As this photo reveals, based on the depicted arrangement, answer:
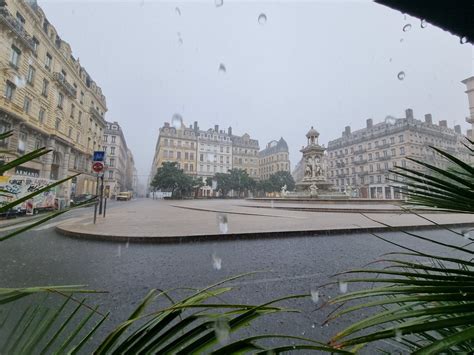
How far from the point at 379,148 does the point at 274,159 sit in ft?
102

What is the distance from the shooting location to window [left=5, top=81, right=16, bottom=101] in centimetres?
1577

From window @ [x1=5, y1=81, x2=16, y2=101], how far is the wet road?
17385 millimetres

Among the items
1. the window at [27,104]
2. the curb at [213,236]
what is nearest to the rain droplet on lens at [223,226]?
the curb at [213,236]

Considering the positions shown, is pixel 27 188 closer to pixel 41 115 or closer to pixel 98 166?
pixel 98 166

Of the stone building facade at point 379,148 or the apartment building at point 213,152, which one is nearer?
the stone building facade at point 379,148

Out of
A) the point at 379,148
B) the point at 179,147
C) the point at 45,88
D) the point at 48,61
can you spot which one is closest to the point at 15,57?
the point at 45,88

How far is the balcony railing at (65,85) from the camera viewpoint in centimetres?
2214

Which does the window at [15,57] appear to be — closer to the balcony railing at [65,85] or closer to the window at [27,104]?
the window at [27,104]

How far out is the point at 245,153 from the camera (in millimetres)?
71062

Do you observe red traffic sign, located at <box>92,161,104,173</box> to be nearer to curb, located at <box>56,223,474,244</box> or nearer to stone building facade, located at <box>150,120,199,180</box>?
curb, located at <box>56,223,474,244</box>

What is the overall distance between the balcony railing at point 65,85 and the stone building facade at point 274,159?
179 ft

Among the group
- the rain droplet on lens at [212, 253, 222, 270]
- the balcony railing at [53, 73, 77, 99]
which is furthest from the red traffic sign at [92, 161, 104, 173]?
the balcony railing at [53, 73, 77, 99]

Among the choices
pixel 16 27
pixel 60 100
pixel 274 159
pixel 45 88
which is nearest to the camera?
pixel 16 27

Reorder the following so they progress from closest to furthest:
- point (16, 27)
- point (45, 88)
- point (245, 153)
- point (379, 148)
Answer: point (16, 27)
point (45, 88)
point (379, 148)
point (245, 153)
